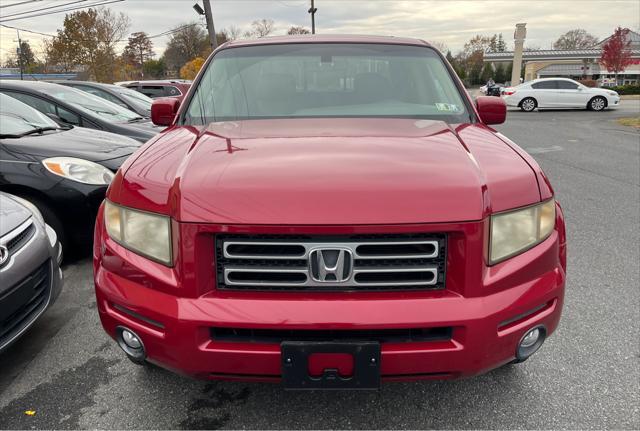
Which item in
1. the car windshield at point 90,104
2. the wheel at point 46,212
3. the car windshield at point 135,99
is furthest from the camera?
the car windshield at point 135,99

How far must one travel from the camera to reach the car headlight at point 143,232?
1880mm

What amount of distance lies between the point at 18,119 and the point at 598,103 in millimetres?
22851

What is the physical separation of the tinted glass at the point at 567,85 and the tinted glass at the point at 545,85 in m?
0.22

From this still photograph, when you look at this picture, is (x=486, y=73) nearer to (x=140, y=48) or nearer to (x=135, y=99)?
(x=140, y=48)

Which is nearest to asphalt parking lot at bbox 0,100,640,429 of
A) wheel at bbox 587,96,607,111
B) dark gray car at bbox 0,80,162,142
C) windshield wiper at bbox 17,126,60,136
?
windshield wiper at bbox 17,126,60,136

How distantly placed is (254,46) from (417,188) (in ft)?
6.57

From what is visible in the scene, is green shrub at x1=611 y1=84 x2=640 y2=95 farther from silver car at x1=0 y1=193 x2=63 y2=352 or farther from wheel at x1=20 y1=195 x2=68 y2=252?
silver car at x1=0 y1=193 x2=63 y2=352

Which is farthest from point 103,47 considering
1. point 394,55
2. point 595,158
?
point 394,55

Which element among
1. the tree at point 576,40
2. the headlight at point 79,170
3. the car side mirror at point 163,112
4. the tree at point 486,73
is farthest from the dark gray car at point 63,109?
the tree at point 576,40

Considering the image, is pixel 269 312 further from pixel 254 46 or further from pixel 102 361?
pixel 254 46

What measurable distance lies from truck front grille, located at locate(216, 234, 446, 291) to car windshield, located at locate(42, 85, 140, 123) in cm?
567

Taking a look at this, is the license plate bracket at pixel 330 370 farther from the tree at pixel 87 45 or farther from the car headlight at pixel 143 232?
the tree at pixel 87 45

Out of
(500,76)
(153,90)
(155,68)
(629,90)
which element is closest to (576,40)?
(500,76)

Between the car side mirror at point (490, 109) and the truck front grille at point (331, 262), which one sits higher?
the car side mirror at point (490, 109)
